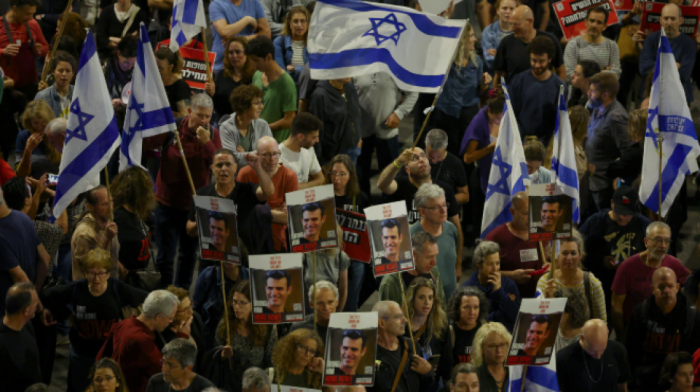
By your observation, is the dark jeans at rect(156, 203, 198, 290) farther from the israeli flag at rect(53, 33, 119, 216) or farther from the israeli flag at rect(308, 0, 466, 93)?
the israeli flag at rect(308, 0, 466, 93)

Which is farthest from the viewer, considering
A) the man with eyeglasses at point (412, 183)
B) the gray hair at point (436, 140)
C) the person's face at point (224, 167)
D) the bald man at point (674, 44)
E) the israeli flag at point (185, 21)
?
the bald man at point (674, 44)

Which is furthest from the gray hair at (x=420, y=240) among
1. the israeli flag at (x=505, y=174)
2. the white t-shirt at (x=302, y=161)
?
the white t-shirt at (x=302, y=161)

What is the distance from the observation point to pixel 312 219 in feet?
23.4

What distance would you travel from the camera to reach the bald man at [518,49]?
37.3 ft

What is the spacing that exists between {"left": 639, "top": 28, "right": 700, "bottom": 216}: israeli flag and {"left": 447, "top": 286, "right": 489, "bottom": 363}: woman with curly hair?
2330mm

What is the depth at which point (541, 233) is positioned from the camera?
7.96 m

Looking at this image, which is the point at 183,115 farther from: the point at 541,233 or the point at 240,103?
the point at 541,233

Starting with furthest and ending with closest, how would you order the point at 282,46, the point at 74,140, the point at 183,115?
the point at 282,46, the point at 183,115, the point at 74,140

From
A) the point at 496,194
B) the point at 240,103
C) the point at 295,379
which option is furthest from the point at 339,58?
the point at 295,379

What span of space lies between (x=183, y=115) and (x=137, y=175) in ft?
6.11

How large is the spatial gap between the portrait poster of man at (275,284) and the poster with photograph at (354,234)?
1.58 meters

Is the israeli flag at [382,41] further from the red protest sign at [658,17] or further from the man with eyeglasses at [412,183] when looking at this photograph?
the red protest sign at [658,17]

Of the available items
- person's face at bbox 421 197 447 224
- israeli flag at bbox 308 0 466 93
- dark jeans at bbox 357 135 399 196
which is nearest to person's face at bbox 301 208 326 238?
person's face at bbox 421 197 447 224

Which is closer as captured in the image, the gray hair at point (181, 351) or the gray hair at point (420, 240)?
the gray hair at point (181, 351)
